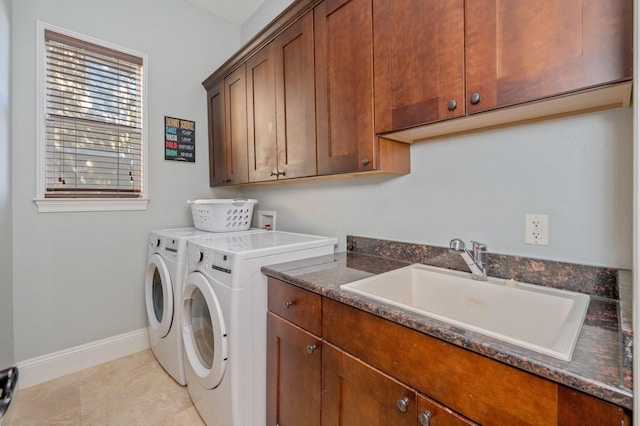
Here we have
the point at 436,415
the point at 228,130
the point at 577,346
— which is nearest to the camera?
the point at 577,346

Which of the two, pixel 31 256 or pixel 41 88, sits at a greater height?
pixel 41 88

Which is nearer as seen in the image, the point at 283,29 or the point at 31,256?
the point at 283,29

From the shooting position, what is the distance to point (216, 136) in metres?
2.57

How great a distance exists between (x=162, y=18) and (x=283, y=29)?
1340 millimetres

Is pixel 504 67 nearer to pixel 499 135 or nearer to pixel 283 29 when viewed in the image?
pixel 499 135

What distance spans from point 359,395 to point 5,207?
206 cm

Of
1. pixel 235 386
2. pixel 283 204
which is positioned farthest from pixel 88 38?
pixel 235 386

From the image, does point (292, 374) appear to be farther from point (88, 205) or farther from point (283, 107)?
point (88, 205)

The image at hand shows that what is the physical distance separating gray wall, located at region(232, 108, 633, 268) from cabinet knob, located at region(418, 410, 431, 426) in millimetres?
728

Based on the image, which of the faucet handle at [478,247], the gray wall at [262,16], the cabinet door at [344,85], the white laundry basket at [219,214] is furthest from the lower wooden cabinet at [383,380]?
the gray wall at [262,16]

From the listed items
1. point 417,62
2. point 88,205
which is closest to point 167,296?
point 88,205

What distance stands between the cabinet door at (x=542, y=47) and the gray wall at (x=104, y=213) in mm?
2284

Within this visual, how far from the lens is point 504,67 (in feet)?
3.09

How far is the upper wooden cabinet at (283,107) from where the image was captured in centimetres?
161
